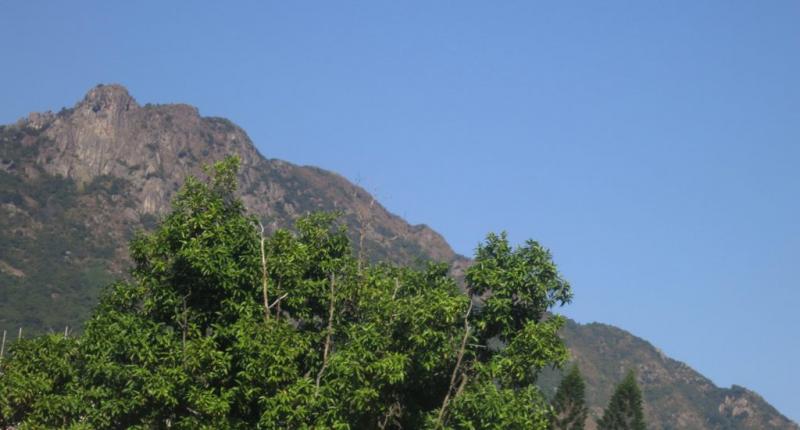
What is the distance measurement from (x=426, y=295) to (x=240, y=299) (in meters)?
2.37

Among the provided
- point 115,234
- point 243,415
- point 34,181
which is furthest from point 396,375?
point 34,181

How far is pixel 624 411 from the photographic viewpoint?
194 ft

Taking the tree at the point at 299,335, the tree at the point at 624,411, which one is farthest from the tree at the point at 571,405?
the tree at the point at 299,335

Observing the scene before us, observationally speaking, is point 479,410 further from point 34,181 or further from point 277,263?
point 34,181

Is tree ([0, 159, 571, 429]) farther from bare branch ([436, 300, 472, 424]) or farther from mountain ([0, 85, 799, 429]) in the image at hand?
mountain ([0, 85, 799, 429])

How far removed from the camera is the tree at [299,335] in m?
13.5

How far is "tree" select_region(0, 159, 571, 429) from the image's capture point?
13.5 metres

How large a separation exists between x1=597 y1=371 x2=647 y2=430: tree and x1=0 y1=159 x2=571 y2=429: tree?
45.7m

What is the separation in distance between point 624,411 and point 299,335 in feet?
156

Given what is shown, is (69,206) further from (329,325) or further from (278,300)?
(278,300)

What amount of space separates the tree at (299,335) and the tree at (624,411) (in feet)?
150

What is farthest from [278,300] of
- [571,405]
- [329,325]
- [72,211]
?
[72,211]

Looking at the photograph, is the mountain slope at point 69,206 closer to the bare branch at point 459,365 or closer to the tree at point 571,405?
the tree at point 571,405

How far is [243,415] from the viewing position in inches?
557
